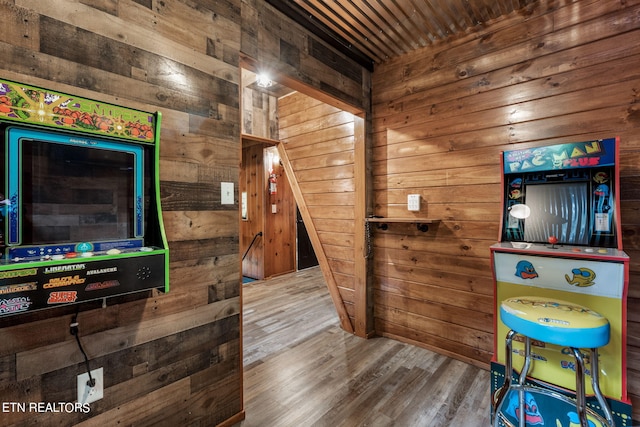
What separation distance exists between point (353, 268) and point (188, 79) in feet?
7.34

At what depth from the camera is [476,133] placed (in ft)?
7.44

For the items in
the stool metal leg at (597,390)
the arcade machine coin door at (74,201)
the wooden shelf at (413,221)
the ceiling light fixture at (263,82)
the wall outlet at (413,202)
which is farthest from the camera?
the ceiling light fixture at (263,82)

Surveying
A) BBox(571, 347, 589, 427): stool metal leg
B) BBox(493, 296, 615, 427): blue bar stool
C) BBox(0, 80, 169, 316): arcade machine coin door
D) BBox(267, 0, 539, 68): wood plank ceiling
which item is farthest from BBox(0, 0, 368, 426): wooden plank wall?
BBox(571, 347, 589, 427): stool metal leg

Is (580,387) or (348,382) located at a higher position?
(580,387)

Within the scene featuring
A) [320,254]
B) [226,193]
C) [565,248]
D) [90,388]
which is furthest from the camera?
[320,254]

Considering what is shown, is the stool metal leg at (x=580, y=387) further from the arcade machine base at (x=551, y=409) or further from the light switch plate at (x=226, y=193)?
the light switch plate at (x=226, y=193)

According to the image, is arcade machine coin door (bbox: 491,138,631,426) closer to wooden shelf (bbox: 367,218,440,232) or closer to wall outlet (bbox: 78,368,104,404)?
wooden shelf (bbox: 367,218,440,232)

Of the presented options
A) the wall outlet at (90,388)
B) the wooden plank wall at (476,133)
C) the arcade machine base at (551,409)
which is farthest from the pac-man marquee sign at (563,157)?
the wall outlet at (90,388)

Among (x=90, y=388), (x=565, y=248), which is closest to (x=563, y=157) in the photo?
(x=565, y=248)

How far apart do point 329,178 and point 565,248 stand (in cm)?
216

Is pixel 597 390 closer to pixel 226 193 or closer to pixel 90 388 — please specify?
pixel 226 193

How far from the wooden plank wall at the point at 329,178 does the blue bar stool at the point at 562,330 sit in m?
1.70

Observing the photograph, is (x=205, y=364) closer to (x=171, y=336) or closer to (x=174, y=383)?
(x=174, y=383)

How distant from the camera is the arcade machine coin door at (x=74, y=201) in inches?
36.8
